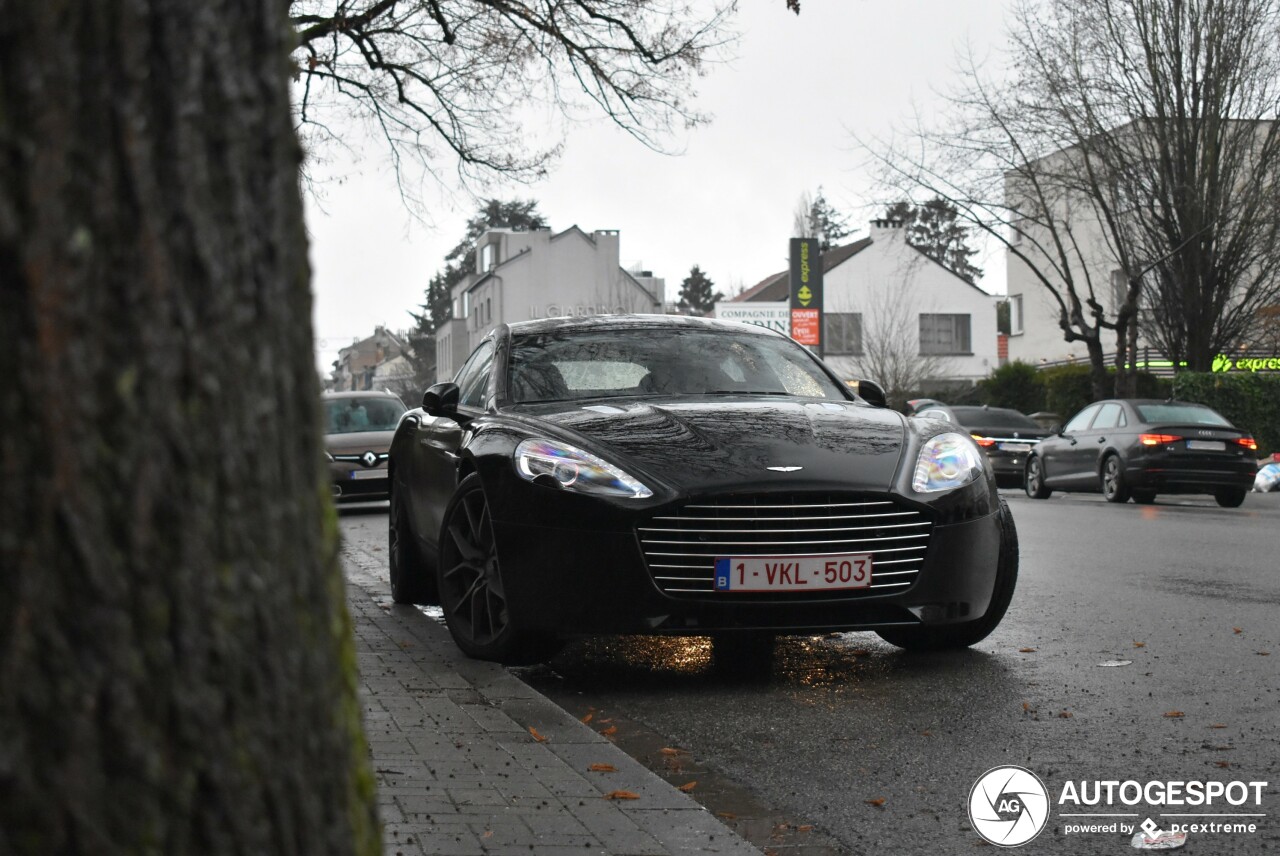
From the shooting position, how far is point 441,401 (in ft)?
24.5

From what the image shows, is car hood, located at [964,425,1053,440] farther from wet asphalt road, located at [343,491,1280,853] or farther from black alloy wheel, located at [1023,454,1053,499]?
wet asphalt road, located at [343,491,1280,853]

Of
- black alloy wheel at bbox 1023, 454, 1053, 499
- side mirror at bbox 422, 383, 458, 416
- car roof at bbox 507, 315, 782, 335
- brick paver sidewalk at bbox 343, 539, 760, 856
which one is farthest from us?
black alloy wheel at bbox 1023, 454, 1053, 499

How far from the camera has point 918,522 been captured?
604 centimetres

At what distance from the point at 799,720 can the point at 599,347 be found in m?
2.65

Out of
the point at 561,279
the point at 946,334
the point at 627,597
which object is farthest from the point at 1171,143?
the point at 561,279

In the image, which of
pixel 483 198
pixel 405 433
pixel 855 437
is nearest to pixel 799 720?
pixel 855 437

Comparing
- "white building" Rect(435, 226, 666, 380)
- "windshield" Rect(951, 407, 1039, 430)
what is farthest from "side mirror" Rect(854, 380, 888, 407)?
"white building" Rect(435, 226, 666, 380)

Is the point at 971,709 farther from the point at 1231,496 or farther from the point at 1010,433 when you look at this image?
the point at 1010,433

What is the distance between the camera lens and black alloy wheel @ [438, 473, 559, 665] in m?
6.12

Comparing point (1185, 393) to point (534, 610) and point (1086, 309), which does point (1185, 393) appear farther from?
point (534, 610)

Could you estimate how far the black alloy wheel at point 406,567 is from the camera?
857cm

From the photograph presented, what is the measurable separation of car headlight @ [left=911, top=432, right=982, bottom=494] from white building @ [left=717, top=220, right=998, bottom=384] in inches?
2287

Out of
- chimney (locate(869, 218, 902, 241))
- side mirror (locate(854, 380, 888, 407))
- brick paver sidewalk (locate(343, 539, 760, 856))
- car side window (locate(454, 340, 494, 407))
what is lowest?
brick paver sidewalk (locate(343, 539, 760, 856))

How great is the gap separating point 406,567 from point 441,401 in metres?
1.54
